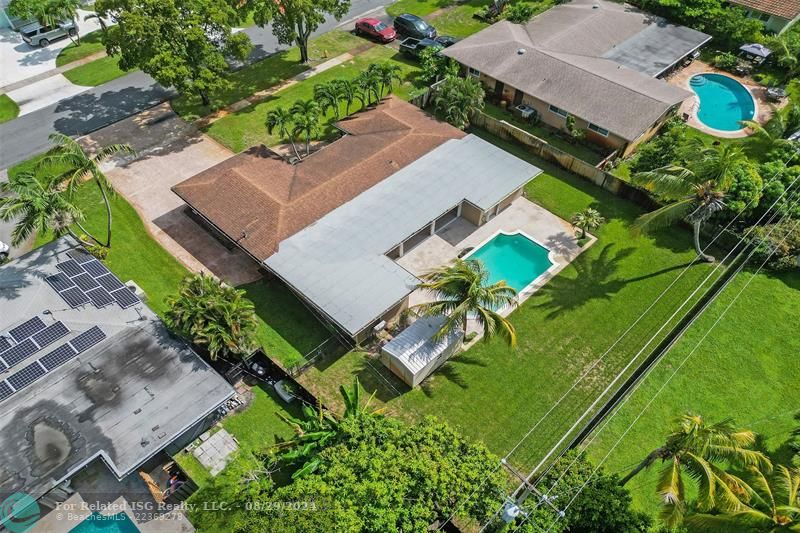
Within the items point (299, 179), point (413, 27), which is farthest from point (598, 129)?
point (299, 179)

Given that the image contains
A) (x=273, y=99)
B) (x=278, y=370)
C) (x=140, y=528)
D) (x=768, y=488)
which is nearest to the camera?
(x=768, y=488)

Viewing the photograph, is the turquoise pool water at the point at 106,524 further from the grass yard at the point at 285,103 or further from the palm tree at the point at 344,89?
the palm tree at the point at 344,89

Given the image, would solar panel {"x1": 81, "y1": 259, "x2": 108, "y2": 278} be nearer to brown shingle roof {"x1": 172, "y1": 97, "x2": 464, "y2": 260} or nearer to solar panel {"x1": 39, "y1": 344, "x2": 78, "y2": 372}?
solar panel {"x1": 39, "y1": 344, "x2": 78, "y2": 372}

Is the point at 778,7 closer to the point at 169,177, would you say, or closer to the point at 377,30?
the point at 377,30

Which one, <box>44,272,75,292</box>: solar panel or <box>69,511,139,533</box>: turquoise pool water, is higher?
<box>44,272,75,292</box>: solar panel

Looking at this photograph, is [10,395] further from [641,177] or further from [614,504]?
[641,177]

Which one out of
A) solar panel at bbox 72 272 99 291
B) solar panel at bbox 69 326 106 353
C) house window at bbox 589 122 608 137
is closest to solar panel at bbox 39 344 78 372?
solar panel at bbox 69 326 106 353

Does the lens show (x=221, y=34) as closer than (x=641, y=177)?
No

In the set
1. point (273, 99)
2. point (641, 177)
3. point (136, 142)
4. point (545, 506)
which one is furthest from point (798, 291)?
point (136, 142)
